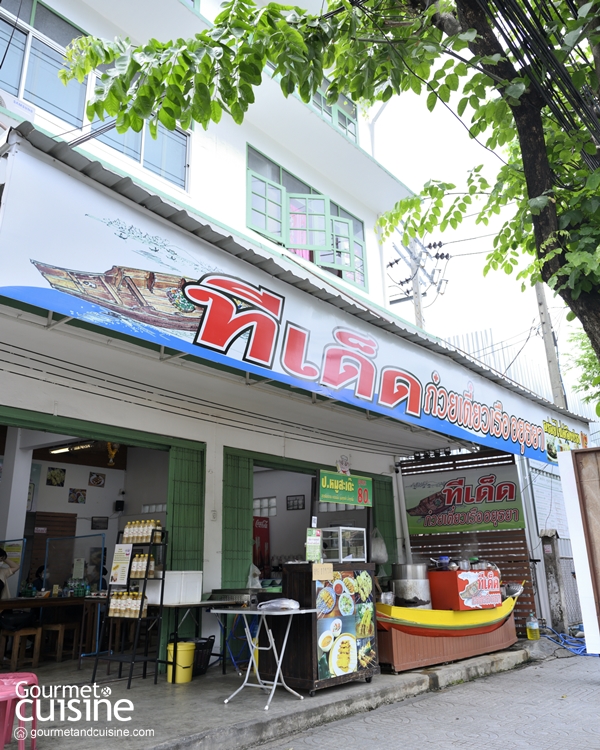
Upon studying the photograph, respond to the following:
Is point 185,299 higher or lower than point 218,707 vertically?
higher

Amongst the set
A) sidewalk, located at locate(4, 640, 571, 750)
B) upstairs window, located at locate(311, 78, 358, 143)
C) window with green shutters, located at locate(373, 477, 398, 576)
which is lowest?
sidewalk, located at locate(4, 640, 571, 750)

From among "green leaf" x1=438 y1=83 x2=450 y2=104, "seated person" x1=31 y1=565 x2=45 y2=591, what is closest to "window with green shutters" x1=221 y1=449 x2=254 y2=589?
"seated person" x1=31 y1=565 x2=45 y2=591

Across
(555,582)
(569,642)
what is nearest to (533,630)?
(569,642)

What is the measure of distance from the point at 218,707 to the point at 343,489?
339 cm

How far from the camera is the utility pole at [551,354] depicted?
12.1 metres

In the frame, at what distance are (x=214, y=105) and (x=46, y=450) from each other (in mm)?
9260

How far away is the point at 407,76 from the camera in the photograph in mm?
4629

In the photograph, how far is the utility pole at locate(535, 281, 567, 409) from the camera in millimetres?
12062

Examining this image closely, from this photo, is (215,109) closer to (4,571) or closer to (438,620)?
(438,620)

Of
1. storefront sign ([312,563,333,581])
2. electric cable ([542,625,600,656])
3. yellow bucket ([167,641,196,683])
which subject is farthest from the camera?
electric cable ([542,625,600,656])

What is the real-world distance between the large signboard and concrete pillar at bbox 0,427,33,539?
20.2ft

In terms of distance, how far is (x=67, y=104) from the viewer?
8211 mm

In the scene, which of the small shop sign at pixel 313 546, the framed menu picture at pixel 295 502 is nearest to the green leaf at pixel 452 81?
the small shop sign at pixel 313 546

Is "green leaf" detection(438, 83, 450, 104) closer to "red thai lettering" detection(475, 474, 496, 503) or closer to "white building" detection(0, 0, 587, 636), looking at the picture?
A: "white building" detection(0, 0, 587, 636)
